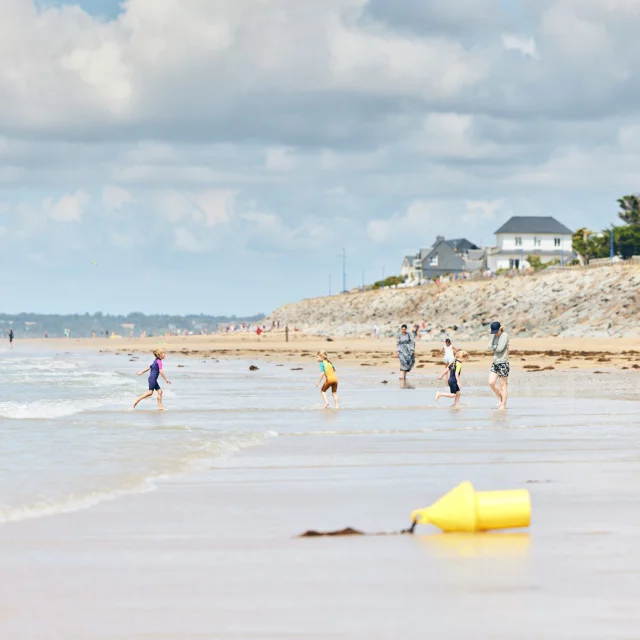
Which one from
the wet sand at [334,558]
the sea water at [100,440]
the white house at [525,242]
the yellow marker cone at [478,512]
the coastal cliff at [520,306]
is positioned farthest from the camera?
Result: the white house at [525,242]

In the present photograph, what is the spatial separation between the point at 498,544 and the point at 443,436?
25.2ft

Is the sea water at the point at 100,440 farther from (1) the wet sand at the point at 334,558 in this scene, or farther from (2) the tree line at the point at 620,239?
(2) the tree line at the point at 620,239

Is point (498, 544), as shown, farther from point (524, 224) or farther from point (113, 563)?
point (524, 224)

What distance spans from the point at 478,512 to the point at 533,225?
170 m

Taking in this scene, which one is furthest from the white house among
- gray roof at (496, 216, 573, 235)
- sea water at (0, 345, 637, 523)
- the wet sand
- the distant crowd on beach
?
the wet sand

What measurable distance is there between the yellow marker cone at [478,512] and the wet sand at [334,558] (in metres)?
0.13

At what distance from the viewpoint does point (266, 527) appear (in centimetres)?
865

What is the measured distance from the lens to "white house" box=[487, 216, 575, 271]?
567 feet

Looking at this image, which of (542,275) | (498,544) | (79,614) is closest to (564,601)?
(498,544)

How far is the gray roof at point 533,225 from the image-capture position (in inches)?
6831

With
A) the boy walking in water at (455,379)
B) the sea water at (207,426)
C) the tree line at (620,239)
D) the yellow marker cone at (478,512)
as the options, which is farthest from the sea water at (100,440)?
the tree line at (620,239)

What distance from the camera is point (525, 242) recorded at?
569 feet

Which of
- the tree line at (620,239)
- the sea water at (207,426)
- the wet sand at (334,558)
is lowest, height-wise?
the wet sand at (334,558)

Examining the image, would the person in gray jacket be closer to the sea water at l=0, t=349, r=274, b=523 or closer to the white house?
the sea water at l=0, t=349, r=274, b=523
